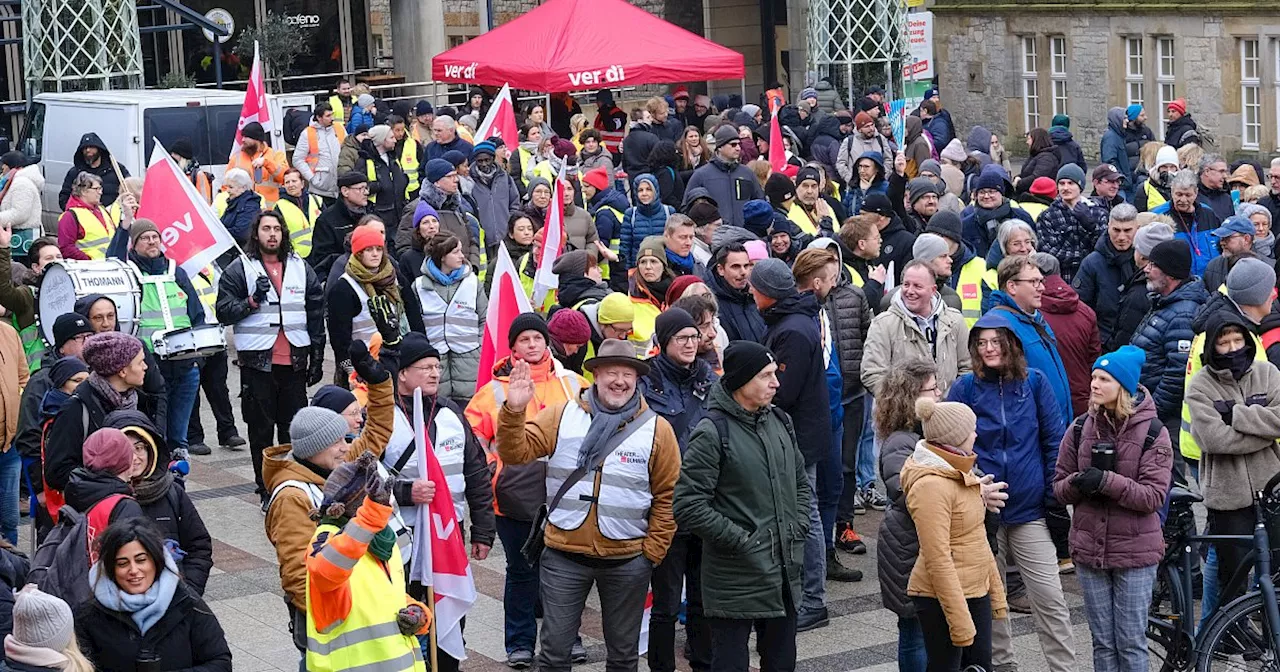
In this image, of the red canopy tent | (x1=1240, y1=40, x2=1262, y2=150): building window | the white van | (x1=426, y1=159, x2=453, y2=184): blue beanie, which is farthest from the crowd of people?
(x1=1240, y1=40, x2=1262, y2=150): building window

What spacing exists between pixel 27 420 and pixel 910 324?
183 inches

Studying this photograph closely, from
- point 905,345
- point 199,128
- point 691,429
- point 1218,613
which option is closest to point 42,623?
point 691,429

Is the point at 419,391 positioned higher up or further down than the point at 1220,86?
further down

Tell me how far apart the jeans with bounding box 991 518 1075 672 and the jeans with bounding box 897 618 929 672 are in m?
0.30

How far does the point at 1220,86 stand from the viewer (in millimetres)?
29000

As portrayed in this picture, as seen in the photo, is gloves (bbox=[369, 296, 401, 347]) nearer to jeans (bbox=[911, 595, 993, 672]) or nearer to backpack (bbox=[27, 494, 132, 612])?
backpack (bbox=[27, 494, 132, 612])

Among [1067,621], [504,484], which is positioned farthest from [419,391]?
[1067,621]

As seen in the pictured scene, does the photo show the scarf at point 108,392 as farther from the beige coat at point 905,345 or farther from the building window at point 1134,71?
the building window at point 1134,71

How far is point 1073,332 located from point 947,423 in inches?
125

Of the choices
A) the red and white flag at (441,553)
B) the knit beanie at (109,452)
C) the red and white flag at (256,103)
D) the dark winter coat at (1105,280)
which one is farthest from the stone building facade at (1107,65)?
the knit beanie at (109,452)

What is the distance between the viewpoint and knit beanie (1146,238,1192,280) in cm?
991

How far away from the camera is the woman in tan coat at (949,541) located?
7262 mm

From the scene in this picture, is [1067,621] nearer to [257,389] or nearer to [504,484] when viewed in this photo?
[504,484]

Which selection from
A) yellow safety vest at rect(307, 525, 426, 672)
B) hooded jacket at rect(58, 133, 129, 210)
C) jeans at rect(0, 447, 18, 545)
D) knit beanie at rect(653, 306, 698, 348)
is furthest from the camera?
hooded jacket at rect(58, 133, 129, 210)
